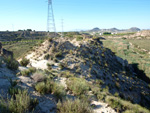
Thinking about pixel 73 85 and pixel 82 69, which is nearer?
pixel 73 85

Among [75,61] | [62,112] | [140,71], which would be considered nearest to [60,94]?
[62,112]

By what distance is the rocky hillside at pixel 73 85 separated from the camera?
4.67 m

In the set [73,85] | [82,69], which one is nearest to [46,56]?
[82,69]

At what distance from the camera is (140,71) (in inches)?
893

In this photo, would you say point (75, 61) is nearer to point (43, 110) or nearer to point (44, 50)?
point (44, 50)

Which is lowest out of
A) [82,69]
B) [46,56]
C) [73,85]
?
[82,69]

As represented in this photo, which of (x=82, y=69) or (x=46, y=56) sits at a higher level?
(x=46, y=56)

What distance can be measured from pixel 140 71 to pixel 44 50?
20.7 meters

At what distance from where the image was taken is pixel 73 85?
629 cm

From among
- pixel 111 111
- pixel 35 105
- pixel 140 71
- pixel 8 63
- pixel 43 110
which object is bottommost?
pixel 140 71

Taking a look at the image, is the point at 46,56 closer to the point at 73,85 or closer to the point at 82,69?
the point at 82,69

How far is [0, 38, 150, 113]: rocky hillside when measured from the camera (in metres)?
4.67

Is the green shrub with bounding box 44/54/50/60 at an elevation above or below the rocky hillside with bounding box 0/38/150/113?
above

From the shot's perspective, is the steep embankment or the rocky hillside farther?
the steep embankment
